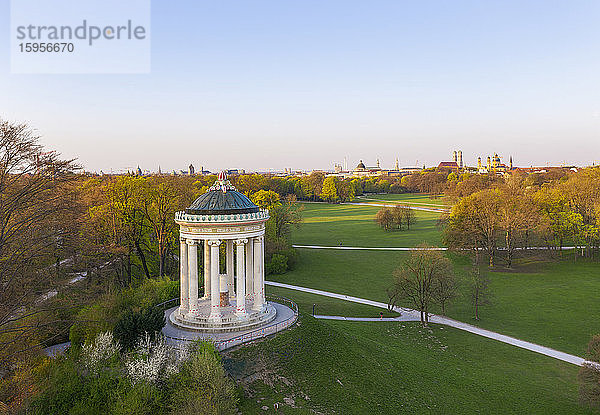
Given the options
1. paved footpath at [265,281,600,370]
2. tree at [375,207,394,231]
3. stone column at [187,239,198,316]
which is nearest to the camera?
stone column at [187,239,198,316]

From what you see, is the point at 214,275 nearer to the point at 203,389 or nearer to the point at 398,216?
the point at 203,389

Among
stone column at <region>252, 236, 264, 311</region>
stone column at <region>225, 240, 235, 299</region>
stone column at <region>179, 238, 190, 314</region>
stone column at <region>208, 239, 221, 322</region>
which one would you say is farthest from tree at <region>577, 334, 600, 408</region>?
stone column at <region>179, 238, 190, 314</region>

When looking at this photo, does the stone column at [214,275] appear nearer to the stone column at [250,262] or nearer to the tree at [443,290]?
the stone column at [250,262]

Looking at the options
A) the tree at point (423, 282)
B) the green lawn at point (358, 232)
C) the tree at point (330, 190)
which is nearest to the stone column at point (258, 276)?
the tree at point (423, 282)

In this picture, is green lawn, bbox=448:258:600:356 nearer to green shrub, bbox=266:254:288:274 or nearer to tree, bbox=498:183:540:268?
tree, bbox=498:183:540:268

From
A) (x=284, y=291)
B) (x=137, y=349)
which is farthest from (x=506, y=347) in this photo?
(x=137, y=349)

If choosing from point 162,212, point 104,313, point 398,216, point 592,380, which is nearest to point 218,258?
point 104,313
